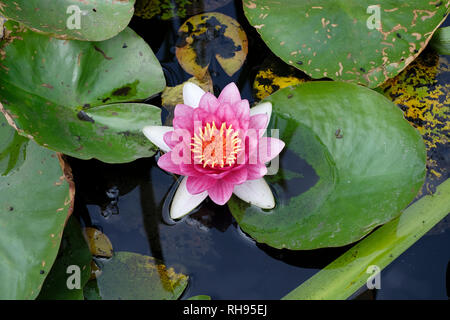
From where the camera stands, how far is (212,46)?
237 cm

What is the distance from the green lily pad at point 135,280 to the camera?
2.03m

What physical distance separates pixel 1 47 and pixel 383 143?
1992 mm

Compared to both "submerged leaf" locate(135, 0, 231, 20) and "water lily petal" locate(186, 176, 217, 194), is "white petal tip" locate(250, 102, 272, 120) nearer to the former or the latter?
"water lily petal" locate(186, 176, 217, 194)

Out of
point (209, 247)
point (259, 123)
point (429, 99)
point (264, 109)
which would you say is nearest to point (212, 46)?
point (264, 109)

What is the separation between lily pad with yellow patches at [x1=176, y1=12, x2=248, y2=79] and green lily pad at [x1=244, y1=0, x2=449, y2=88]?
31 cm

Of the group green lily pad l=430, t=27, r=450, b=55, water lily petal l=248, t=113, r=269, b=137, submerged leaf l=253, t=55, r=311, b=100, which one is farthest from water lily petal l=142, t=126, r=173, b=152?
green lily pad l=430, t=27, r=450, b=55

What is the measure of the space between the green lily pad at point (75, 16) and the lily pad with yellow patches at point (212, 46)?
518 millimetres

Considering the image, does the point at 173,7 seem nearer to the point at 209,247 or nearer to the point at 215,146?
the point at 215,146

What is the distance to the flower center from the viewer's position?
1651 mm

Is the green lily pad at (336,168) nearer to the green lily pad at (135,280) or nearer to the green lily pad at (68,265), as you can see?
Answer: the green lily pad at (135,280)

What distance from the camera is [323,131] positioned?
1850 mm

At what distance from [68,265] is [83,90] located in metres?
0.96
